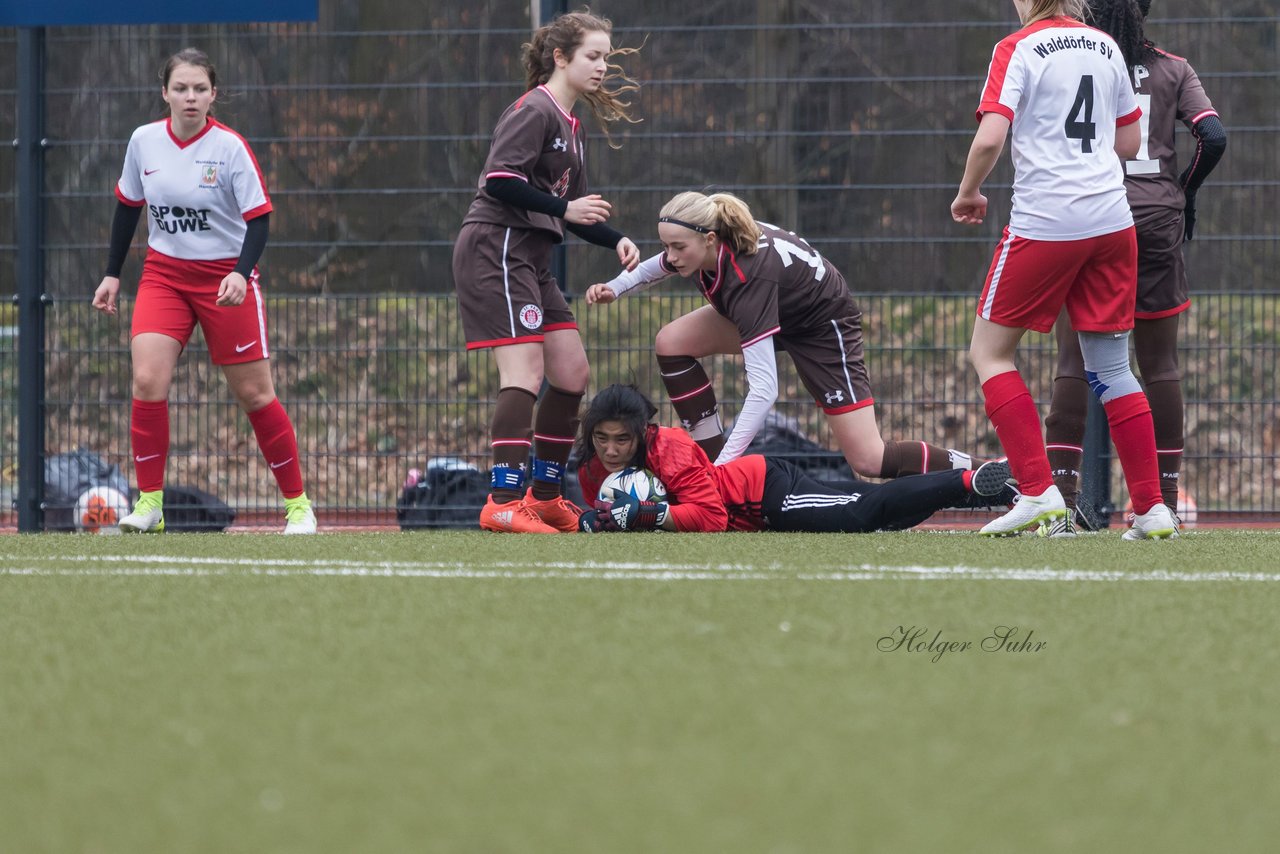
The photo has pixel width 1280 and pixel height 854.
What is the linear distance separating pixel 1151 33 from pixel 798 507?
3053mm

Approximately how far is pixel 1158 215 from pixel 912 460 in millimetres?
1187

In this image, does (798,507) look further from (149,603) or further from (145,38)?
(145,38)

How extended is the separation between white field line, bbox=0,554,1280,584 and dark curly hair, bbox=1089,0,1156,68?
218 cm

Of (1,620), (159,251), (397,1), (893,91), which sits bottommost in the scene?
(1,620)

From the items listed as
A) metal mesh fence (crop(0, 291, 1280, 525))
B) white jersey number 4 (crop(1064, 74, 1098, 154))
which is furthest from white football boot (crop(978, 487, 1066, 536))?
metal mesh fence (crop(0, 291, 1280, 525))

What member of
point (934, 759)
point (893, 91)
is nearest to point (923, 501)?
point (893, 91)

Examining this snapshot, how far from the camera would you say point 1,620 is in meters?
3.10

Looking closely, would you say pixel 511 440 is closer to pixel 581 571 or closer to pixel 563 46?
pixel 563 46

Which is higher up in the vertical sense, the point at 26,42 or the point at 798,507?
the point at 26,42

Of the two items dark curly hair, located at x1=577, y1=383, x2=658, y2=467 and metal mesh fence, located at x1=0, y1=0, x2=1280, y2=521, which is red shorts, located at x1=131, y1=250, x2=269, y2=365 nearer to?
dark curly hair, located at x1=577, y1=383, x2=658, y2=467

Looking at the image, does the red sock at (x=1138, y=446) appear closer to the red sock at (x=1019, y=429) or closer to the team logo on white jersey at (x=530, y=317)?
the red sock at (x=1019, y=429)

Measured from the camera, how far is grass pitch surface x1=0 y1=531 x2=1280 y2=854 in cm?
163

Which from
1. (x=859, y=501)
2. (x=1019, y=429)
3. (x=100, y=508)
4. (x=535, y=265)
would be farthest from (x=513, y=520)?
(x=100, y=508)

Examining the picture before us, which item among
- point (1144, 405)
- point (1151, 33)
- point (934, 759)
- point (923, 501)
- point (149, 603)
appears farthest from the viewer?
point (1151, 33)
